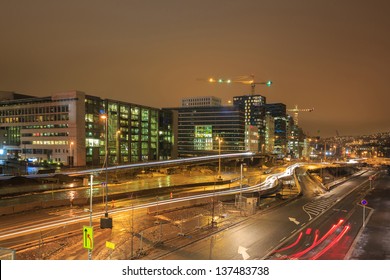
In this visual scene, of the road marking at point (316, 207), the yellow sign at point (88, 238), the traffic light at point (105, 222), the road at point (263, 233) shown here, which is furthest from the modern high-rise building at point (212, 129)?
the yellow sign at point (88, 238)

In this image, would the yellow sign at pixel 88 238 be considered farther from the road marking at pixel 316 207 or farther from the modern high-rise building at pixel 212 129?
the modern high-rise building at pixel 212 129

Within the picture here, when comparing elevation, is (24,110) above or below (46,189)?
above

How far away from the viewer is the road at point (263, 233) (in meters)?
19.8

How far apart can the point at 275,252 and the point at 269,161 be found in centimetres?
11873

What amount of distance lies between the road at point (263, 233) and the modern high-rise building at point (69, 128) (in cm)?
6336

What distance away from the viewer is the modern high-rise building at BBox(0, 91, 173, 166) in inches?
3514

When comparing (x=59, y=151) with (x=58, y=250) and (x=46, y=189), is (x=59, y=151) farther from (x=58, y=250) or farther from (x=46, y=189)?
(x=58, y=250)

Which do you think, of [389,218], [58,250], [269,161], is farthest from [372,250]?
[269,161]

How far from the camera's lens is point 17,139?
3976 inches

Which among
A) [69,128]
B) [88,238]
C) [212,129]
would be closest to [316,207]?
[88,238]

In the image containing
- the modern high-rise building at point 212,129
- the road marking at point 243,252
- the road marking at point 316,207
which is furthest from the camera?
the modern high-rise building at point 212,129

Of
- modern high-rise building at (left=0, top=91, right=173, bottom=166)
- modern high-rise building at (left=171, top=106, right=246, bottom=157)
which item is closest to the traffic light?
modern high-rise building at (left=0, top=91, right=173, bottom=166)

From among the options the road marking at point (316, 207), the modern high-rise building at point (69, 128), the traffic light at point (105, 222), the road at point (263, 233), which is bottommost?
the road marking at point (316, 207)

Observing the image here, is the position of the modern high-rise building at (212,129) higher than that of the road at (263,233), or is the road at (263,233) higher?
the modern high-rise building at (212,129)
